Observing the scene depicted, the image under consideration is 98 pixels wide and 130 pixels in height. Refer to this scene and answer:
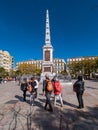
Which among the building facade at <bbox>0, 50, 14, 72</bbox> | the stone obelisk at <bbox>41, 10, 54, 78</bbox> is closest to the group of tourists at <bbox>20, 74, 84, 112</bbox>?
the stone obelisk at <bbox>41, 10, 54, 78</bbox>

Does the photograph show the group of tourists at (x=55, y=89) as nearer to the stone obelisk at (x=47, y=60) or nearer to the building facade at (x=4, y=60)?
the stone obelisk at (x=47, y=60)

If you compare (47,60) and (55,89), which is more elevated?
(47,60)

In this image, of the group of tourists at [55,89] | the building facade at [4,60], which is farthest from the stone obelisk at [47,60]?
the building facade at [4,60]

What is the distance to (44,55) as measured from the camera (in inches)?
1690

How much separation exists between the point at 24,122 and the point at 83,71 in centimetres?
10354

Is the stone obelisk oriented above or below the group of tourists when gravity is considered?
above

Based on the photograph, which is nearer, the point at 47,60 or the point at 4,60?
the point at 47,60

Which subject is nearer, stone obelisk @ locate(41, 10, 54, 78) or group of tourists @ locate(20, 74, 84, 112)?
group of tourists @ locate(20, 74, 84, 112)

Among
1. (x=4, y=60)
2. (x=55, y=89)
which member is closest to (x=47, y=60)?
(x=55, y=89)

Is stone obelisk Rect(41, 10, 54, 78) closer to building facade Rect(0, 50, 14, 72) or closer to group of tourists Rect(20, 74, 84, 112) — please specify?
group of tourists Rect(20, 74, 84, 112)

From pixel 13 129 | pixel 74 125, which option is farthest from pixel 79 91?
pixel 13 129

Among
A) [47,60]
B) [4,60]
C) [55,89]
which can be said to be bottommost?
[55,89]

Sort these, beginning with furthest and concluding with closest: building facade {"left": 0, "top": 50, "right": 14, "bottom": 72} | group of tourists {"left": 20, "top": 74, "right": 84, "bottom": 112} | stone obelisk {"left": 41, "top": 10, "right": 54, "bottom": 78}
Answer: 1. building facade {"left": 0, "top": 50, "right": 14, "bottom": 72}
2. stone obelisk {"left": 41, "top": 10, "right": 54, "bottom": 78}
3. group of tourists {"left": 20, "top": 74, "right": 84, "bottom": 112}

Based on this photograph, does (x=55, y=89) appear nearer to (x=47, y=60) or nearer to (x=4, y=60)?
(x=47, y=60)
